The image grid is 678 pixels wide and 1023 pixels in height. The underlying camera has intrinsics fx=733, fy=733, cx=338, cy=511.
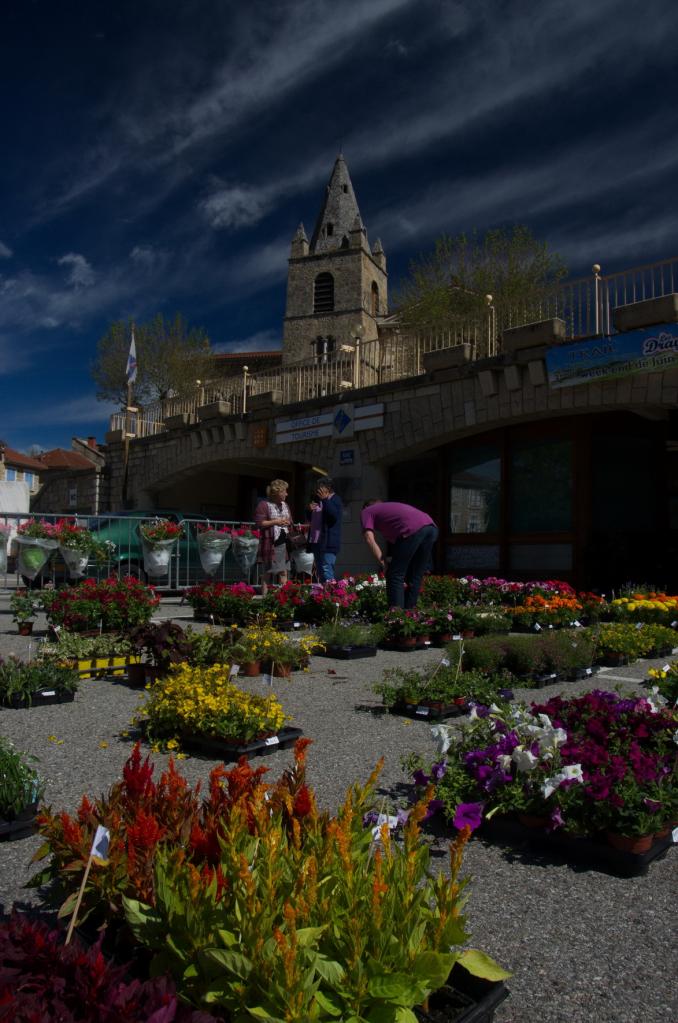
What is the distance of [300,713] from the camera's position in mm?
5062

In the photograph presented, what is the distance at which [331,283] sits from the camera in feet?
185

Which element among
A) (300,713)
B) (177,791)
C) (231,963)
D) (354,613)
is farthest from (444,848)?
(354,613)

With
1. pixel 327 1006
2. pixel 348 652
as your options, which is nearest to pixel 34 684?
pixel 348 652

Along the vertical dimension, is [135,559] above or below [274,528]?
below

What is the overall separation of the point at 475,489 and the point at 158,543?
6.76 meters

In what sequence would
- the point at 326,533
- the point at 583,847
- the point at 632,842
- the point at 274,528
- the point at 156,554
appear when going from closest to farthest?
the point at 632,842 → the point at 583,847 → the point at 326,533 → the point at 274,528 → the point at 156,554

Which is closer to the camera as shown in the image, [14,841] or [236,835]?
[236,835]

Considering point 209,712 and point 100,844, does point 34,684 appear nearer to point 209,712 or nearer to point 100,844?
point 209,712

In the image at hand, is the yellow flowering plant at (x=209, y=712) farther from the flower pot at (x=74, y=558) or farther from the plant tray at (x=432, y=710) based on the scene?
the flower pot at (x=74, y=558)

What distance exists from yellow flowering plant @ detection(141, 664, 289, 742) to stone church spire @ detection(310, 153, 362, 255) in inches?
2227

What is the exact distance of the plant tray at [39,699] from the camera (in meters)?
5.09

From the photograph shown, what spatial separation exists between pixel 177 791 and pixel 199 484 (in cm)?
2191

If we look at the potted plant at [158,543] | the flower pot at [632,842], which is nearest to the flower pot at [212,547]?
the potted plant at [158,543]

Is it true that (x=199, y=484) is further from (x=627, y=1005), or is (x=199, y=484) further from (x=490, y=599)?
(x=627, y=1005)
